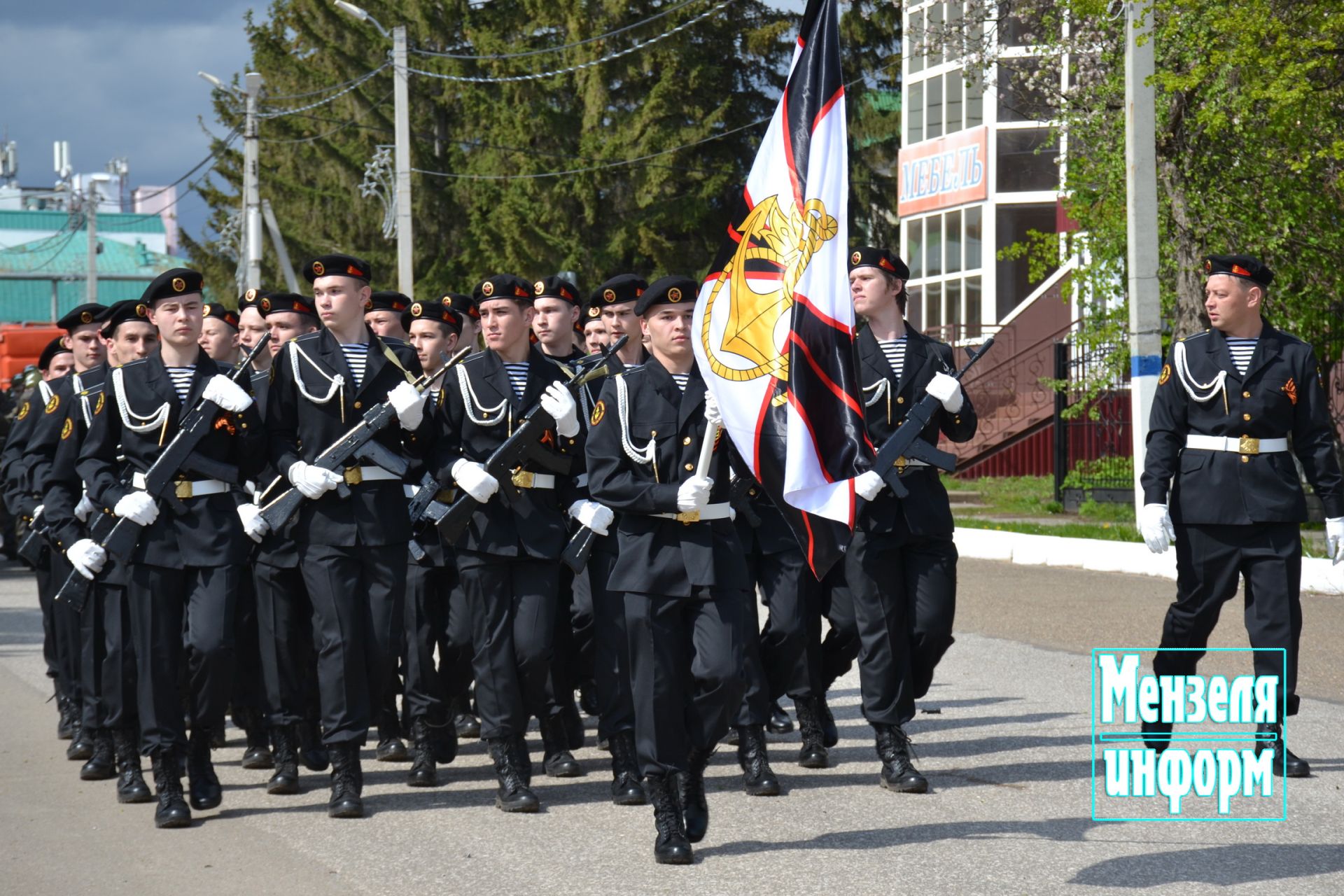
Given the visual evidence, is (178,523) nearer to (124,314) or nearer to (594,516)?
(124,314)

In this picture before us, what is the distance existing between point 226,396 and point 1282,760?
463cm

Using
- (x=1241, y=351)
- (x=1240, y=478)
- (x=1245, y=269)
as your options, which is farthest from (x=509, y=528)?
(x=1245, y=269)

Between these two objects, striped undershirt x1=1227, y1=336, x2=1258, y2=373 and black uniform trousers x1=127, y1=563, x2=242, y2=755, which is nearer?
black uniform trousers x1=127, y1=563, x2=242, y2=755

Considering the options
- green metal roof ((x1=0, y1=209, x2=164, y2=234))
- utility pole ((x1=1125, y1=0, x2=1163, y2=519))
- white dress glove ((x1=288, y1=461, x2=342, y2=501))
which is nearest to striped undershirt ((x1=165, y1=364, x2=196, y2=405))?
white dress glove ((x1=288, y1=461, x2=342, y2=501))

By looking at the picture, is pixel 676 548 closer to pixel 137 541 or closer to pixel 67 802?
pixel 137 541

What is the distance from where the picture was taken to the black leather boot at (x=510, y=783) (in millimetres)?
6922

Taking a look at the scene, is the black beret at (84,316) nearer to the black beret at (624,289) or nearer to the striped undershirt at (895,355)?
the black beret at (624,289)

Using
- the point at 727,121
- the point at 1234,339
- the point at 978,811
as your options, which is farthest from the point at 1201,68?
the point at 727,121

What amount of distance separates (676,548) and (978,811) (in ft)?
5.43

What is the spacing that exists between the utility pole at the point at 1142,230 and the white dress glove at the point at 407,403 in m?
→ 9.52

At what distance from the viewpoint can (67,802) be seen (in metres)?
7.34

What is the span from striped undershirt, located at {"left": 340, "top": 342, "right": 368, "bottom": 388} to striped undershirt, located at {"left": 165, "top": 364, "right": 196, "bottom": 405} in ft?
2.14

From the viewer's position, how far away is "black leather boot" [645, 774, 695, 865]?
19.4 feet

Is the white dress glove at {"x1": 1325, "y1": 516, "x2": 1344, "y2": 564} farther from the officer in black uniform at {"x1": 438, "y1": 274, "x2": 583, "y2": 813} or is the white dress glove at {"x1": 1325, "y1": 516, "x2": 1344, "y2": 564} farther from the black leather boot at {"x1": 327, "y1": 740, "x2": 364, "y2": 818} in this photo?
the black leather boot at {"x1": 327, "y1": 740, "x2": 364, "y2": 818}
